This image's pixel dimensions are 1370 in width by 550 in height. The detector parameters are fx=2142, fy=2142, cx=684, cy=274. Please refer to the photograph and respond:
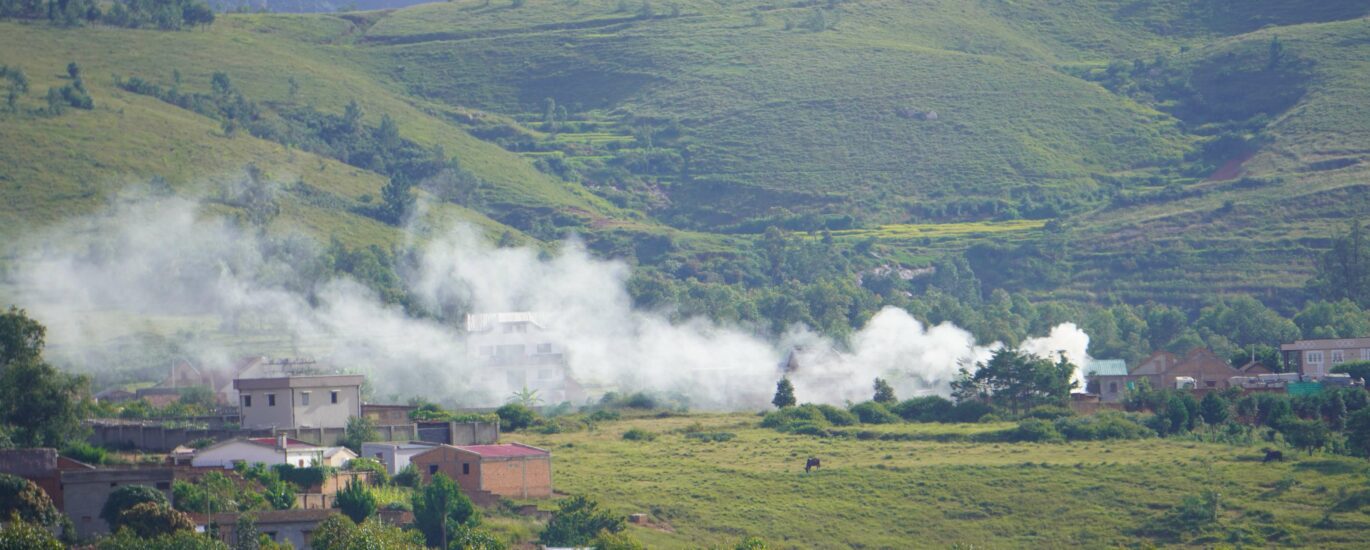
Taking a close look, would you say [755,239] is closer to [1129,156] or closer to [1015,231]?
[1015,231]

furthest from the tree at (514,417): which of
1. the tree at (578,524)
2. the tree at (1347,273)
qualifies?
the tree at (1347,273)

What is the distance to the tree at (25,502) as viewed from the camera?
5378cm

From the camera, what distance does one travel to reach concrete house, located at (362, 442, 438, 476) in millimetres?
68125

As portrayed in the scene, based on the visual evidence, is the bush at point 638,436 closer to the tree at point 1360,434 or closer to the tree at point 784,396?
→ the tree at point 784,396

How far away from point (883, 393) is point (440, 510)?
38.8m

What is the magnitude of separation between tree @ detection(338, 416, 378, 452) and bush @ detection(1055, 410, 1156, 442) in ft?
89.9

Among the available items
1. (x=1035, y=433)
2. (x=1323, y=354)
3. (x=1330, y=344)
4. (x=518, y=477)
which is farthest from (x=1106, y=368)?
(x=518, y=477)

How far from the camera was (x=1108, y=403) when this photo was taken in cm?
9425

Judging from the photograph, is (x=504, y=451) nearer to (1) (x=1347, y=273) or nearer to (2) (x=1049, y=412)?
(2) (x=1049, y=412)

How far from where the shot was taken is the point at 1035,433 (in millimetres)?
82500

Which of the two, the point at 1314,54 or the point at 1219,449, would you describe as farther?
the point at 1314,54

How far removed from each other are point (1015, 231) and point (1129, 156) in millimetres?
22882

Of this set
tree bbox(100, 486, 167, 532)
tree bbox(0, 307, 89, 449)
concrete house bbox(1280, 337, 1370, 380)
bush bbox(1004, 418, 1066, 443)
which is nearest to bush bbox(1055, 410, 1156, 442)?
bush bbox(1004, 418, 1066, 443)

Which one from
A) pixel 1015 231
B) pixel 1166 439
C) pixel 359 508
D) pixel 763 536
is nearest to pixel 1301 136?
pixel 1015 231
